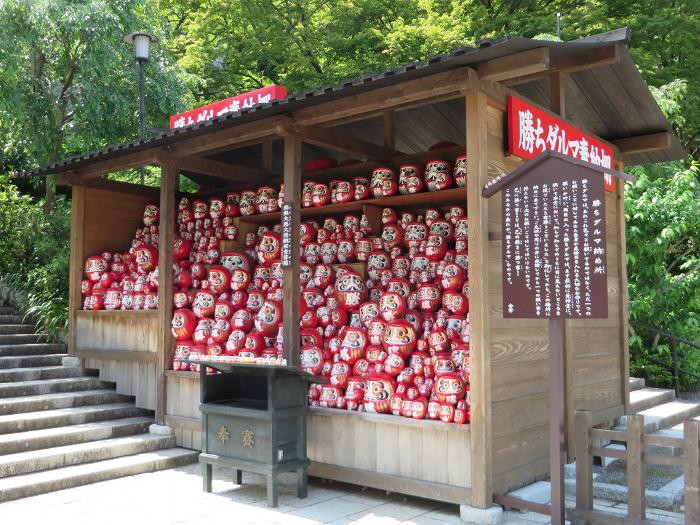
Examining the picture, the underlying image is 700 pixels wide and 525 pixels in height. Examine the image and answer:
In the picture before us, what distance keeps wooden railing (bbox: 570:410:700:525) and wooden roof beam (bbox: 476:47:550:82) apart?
9.15 ft

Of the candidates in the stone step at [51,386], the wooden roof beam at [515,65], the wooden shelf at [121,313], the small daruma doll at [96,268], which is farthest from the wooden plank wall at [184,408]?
the wooden roof beam at [515,65]

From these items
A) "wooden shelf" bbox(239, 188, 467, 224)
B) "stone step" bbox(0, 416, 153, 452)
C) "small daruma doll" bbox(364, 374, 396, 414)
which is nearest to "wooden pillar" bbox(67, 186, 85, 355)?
"stone step" bbox(0, 416, 153, 452)

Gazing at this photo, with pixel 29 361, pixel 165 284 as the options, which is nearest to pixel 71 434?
pixel 165 284

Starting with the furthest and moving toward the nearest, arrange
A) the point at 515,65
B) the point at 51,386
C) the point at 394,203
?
1. the point at 51,386
2. the point at 394,203
3. the point at 515,65

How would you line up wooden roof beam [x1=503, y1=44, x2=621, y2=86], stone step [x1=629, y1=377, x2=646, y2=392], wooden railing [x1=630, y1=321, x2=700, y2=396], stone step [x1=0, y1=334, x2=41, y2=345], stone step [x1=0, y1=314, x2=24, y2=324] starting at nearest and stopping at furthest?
wooden roof beam [x1=503, y1=44, x2=621, y2=86], stone step [x1=0, y1=334, x2=41, y2=345], stone step [x1=629, y1=377, x2=646, y2=392], stone step [x1=0, y1=314, x2=24, y2=324], wooden railing [x1=630, y1=321, x2=700, y2=396]

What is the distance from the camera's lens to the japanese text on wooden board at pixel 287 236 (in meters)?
6.53

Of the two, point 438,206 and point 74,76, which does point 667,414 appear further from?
point 74,76

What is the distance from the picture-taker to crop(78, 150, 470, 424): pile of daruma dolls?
593 centimetres

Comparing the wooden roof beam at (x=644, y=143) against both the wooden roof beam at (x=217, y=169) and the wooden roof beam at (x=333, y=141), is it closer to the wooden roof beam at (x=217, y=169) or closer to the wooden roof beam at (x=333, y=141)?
the wooden roof beam at (x=333, y=141)

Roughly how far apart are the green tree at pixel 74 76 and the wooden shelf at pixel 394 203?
4915 mm

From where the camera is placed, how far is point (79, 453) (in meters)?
6.71

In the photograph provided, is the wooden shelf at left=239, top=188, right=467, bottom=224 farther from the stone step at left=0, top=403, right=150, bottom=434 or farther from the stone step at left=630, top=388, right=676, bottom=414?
the stone step at left=630, top=388, right=676, bottom=414

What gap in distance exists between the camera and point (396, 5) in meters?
18.8

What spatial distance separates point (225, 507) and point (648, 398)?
242 inches
